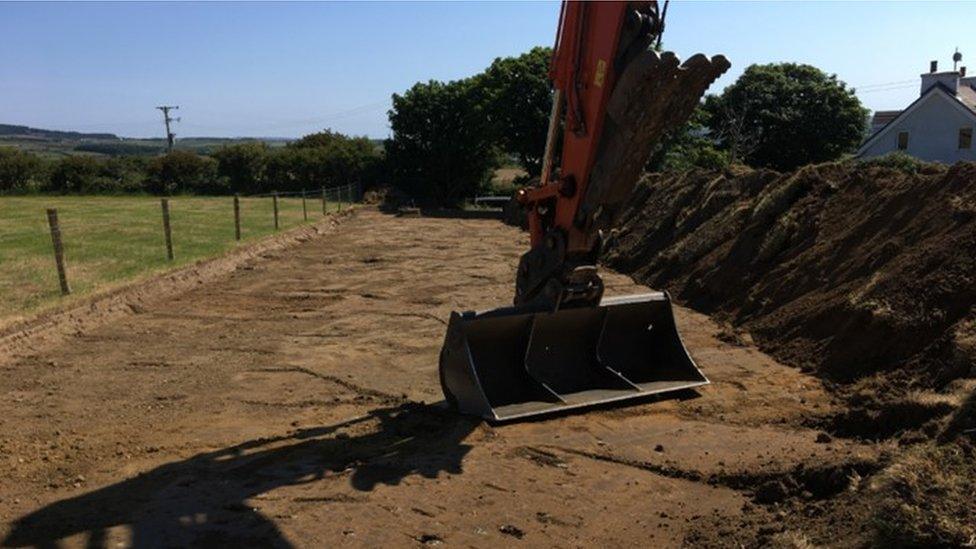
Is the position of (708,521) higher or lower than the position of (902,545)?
lower

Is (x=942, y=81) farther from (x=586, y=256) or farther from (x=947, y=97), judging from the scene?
(x=586, y=256)

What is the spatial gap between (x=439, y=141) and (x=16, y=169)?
2090cm

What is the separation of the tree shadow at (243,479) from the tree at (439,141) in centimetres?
3435

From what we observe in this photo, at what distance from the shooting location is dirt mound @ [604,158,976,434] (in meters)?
7.89

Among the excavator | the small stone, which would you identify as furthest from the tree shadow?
the small stone

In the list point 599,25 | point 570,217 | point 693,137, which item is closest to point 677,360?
point 570,217

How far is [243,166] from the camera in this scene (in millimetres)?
45875

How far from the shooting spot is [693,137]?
135ft

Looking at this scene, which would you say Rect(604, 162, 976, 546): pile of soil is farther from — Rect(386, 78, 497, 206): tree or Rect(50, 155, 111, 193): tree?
Rect(50, 155, 111, 193): tree

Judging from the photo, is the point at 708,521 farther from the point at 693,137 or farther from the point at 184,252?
the point at 693,137

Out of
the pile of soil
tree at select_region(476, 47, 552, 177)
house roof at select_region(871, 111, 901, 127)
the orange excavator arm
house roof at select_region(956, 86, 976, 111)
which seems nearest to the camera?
the pile of soil

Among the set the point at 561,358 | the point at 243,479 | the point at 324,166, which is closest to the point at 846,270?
the point at 561,358

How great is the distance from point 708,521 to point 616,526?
58cm

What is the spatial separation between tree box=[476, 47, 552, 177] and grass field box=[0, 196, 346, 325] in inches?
528
